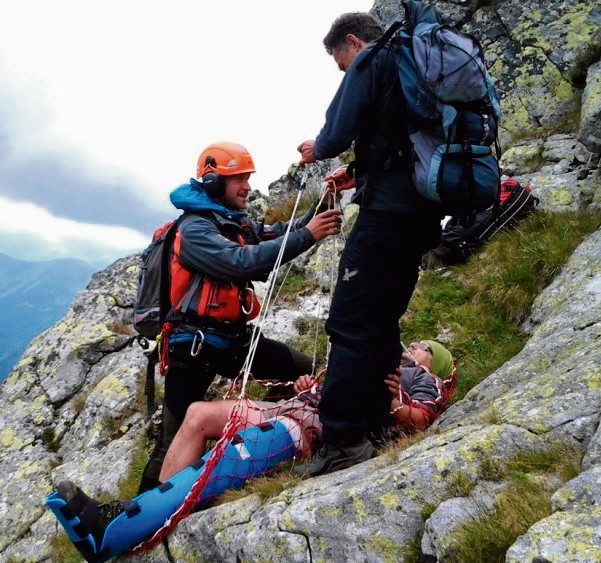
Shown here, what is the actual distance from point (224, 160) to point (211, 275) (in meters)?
1.38

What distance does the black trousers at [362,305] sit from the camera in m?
3.87

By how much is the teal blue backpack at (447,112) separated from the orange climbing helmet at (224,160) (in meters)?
2.33

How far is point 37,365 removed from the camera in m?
10.9

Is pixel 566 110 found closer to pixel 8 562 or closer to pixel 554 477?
pixel 554 477

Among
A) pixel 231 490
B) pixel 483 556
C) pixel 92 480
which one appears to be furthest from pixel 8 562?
pixel 483 556

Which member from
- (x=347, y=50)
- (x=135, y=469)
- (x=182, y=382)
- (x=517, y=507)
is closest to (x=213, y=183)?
(x=347, y=50)

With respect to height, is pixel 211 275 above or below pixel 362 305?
above

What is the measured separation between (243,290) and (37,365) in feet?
25.6

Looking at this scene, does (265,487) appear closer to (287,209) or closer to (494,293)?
(494,293)

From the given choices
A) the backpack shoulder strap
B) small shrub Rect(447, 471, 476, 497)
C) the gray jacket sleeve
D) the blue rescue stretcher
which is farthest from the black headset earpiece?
small shrub Rect(447, 471, 476, 497)

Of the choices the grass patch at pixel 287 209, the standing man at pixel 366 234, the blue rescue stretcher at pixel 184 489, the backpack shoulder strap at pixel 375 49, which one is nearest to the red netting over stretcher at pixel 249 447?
the blue rescue stretcher at pixel 184 489

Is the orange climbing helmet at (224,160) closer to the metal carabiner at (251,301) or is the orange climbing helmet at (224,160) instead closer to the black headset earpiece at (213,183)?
the black headset earpiece at (213,183)

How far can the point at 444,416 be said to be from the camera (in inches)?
174

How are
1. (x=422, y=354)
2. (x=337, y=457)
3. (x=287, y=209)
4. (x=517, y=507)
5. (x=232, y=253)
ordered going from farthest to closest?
(x=287, y=209)
(x=422, y=354)
(x=232, y=253)
(x=337, y=457)
(x=517, y=507)
